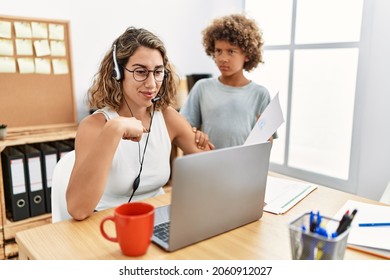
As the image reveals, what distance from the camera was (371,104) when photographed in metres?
2.08

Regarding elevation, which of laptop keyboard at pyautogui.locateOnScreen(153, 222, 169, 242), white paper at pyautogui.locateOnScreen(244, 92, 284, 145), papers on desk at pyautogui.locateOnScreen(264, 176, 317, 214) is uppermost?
white paper at pyautogui.locateOnScreen(244, 92, 284, 145)

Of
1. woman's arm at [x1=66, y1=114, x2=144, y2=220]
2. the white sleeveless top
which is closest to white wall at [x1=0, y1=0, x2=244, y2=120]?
the white sleeveless top

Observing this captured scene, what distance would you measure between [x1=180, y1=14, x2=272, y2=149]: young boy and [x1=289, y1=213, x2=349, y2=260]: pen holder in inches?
44.4

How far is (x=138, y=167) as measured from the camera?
1.25 m

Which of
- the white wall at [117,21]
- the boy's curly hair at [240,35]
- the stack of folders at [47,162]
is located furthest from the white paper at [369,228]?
the white wall at [117,21]

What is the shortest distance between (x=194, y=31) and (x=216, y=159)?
2402mm

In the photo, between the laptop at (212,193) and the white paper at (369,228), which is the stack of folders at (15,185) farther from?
the white paper at (369,228)

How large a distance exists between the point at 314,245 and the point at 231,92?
1.27 metres

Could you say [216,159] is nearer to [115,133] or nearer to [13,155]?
[115,133]

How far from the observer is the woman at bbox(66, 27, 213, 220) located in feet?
3.33

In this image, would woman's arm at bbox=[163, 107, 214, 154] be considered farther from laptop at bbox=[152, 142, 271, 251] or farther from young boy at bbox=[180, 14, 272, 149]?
laptop at bbox=[152, 142, 271, 251]

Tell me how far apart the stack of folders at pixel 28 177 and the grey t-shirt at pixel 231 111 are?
0.89 m

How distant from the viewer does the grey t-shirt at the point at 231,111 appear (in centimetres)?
184
